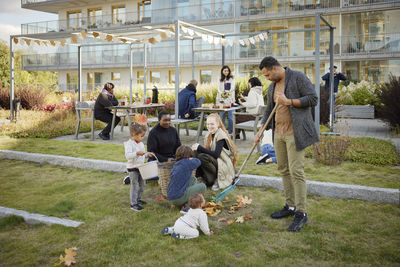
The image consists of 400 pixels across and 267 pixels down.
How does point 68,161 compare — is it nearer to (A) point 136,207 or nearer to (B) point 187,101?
(A) point 136,207

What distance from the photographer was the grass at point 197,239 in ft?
10.6

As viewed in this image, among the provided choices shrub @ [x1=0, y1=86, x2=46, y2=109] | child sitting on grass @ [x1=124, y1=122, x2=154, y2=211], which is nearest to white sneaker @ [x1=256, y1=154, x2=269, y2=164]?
child sitting on grass @ [x1=124, y1=122, x2=154, y2=211]

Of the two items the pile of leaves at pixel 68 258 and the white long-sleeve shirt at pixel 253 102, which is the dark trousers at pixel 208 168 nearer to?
the pile of leaves at pixel 68 258

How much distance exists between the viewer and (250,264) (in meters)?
3.09

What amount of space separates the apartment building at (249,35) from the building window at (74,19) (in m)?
0.14

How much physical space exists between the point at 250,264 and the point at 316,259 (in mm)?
591

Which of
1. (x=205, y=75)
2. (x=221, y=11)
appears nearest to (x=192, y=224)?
(x=221, y=11)

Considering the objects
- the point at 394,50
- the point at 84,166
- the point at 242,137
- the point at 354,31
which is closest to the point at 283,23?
the point at 354,31

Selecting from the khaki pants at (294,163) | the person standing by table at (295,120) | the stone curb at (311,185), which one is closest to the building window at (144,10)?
the stone curb at (311,185)

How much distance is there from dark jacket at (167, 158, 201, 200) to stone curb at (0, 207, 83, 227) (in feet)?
3.57

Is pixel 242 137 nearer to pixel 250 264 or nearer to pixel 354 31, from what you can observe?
pixel 250 264

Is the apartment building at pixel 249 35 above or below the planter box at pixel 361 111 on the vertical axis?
above

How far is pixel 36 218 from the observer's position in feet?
13.5

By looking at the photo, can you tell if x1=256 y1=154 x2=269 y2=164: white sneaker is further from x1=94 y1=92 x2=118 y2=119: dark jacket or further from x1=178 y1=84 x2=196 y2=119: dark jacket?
x1=94 y1=92 x2=118 y2=119: dark jacket
